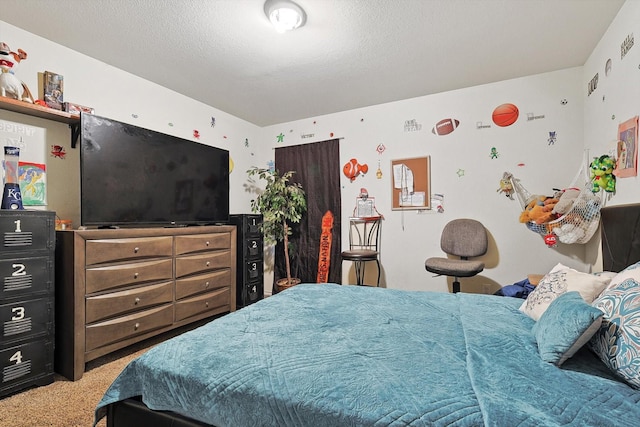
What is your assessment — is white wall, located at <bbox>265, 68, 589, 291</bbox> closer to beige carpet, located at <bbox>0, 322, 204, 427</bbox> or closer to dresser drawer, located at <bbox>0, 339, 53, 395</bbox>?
beige carpet, located at <bbox>0, 322, 204, 427</bbox>

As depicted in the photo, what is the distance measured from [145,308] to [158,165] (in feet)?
4.16

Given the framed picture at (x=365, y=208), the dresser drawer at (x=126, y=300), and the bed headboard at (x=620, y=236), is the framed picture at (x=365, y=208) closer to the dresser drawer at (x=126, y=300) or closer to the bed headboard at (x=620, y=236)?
the bed headboard at (x=620, y=236)

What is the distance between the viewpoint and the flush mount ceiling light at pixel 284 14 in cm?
192

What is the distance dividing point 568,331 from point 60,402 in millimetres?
2545

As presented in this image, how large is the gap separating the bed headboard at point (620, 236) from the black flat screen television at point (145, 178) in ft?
11.2

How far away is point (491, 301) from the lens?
1.82 meters

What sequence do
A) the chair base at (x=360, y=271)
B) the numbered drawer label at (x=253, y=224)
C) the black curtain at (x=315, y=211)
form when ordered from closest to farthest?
the numbered drawer label at (x=253, y=224) → the chair base at (x=360, y=271) → the black curtain at (x=315, y=211)

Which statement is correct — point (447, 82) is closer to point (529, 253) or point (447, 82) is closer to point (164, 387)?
point (529, 253)

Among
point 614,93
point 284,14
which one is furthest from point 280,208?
point 614,93

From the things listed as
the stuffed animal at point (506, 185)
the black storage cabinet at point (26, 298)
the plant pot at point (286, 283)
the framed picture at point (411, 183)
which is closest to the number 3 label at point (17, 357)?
the black storage cabinet at point (26, 298)

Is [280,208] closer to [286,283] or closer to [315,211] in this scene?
[315,211]

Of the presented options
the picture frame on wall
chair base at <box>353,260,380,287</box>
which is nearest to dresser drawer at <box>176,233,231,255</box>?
the picture frame on wall

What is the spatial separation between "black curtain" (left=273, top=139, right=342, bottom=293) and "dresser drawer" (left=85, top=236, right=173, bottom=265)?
184cm

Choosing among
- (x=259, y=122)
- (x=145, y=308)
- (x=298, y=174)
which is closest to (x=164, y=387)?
(x=145, y=308)
